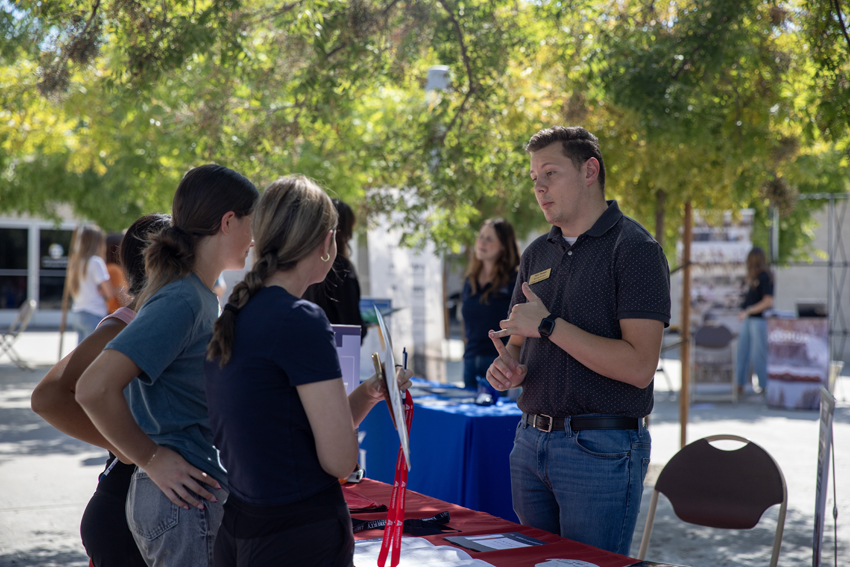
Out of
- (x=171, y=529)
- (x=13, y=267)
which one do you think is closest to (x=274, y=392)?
(x=171, y=529)

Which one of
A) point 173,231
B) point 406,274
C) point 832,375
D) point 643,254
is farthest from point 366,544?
point 832,375

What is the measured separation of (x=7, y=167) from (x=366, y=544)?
15077 mm

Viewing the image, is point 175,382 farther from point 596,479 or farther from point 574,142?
point 574,142

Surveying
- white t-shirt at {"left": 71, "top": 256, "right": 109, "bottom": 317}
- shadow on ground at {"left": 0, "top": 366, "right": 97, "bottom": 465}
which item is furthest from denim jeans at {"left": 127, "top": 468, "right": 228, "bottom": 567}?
white t-shirt at {"left": 71, "top": 256, "right": 109, "bottom": 317}

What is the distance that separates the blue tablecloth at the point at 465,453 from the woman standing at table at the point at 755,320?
696 centimetres

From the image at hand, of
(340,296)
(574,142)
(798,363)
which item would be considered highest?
(574,142)

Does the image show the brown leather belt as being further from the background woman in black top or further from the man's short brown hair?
the background woman in black top

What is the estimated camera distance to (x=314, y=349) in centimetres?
143

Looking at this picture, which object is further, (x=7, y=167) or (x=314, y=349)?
(x=7, y=167)

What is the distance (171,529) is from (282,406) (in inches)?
21.5

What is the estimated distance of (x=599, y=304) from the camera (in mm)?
2172

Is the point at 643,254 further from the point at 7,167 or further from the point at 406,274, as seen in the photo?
the point at 7,167

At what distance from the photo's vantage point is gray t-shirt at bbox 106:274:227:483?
1689 millimetres

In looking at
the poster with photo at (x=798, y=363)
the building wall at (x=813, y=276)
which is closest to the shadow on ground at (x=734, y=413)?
the poster with photo at (x=798, y=363)
